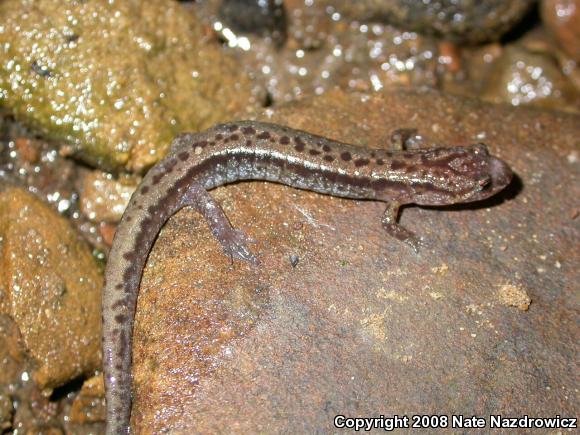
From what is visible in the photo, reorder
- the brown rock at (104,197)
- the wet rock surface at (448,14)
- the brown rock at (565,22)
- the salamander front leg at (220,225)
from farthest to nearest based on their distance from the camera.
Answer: the brown rock at (565,22)
the wet rock surface at (448,14)
the brown rock at (104,197)
the salamander front leg at (220,225)

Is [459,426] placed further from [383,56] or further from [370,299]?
[383,56]

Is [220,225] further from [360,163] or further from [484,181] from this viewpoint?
[484,181]

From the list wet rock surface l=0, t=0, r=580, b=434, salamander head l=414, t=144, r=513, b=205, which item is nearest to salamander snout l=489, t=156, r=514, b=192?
salamander head l=414, t=144, r=513, b=205

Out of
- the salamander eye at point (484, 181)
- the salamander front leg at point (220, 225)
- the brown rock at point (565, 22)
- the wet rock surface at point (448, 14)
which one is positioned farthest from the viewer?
the brown rock at point (565, 22)

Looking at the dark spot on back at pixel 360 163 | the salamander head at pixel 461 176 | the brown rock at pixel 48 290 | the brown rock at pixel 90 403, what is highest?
the salamander head at pixel 461 176

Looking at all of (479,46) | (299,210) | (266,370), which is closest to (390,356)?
(266,370)

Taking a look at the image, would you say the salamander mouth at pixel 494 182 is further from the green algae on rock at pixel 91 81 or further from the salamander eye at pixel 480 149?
the green algae on rock at pixel 91 81

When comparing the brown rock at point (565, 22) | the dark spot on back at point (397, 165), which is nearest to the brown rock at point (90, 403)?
the dark spot on back at point (397, 165)

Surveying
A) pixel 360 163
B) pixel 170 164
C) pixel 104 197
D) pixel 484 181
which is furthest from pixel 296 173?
pixel 104 197
